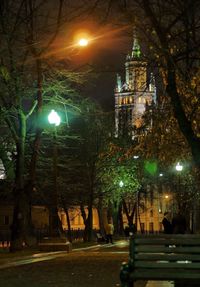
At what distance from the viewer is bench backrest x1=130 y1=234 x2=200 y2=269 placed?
39.9ft

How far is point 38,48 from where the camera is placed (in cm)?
3309

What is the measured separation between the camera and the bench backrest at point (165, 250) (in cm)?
1216

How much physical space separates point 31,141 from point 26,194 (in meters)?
5.75

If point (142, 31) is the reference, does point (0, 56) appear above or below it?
above

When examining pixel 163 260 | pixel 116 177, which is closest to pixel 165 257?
pixel 163 260

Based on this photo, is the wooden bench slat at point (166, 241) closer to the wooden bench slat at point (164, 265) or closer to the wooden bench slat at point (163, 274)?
the wooden bench slat at point (164, 265)

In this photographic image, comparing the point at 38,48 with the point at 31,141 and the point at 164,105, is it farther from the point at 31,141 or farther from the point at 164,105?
the point at 164,105

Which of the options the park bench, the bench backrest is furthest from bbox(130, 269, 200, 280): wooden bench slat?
the bench backrest

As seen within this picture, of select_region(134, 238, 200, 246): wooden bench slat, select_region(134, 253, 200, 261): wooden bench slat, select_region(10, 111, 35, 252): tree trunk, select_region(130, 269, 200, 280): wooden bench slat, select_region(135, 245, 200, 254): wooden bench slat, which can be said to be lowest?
select_region(130, 269, 200, 280): wooden bench slat

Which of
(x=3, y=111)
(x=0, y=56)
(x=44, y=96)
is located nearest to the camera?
(x=0, y=56)

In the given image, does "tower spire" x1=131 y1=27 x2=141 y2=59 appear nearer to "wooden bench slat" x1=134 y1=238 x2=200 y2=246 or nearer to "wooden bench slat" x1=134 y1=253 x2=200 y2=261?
"wooden bench slat" x1=134 y1=238 x2=200 y2=246

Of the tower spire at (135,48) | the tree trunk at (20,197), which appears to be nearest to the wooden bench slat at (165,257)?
the tower spire at (135,48)

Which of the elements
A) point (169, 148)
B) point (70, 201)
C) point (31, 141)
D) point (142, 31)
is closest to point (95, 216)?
point (70, 201)

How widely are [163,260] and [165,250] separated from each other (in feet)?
0.66
